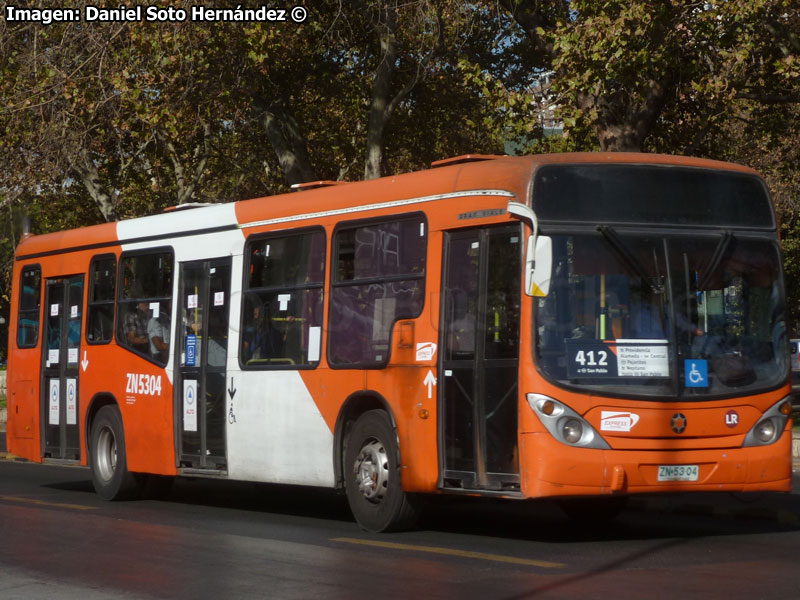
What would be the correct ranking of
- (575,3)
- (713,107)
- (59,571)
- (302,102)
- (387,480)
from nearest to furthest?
(59,571), (387,480), (575,3), (713,107), (302,102)

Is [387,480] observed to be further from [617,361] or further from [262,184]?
[262,184]

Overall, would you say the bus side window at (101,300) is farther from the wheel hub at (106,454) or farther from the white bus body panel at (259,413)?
the white bus body panel at (259,413)

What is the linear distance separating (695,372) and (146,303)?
22.3ft

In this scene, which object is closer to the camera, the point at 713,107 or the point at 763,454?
the point at 763,454

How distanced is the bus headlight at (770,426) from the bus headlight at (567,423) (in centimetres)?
120

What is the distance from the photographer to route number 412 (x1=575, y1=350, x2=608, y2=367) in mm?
10695

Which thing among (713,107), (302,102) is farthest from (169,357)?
(302,102)

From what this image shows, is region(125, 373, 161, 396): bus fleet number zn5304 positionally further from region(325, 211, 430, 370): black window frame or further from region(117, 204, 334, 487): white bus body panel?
region(325, 211, 430, 370): black window frame

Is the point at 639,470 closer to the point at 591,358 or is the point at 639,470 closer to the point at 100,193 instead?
the point at 591,358

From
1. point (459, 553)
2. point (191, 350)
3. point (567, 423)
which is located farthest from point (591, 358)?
point (191, 350)

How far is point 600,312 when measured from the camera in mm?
10789

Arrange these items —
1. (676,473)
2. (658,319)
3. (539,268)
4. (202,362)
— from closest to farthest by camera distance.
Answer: (539,268)
(676,473)
(658,319)
(202,362)

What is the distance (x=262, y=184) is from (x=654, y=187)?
2632cm

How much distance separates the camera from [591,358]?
35.1 ft
